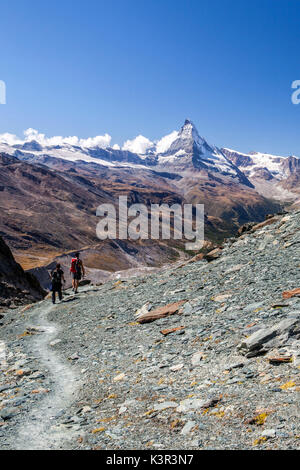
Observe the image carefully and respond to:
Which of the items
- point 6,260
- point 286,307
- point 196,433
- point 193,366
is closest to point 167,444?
point 196,433

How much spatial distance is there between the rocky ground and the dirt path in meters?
0.04

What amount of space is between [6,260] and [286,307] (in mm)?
48855

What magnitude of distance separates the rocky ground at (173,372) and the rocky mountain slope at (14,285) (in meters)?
18.6

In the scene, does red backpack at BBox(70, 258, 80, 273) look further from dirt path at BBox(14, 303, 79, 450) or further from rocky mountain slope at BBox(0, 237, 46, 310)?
dirt path at BBox(14, 303, 79, 450)

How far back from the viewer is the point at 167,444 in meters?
7.46

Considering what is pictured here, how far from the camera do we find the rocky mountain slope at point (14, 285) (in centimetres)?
4078

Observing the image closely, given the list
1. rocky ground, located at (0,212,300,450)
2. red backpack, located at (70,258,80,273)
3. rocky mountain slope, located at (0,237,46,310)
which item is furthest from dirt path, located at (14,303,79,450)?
rocky mountain slope, located at (0,237,46,310)

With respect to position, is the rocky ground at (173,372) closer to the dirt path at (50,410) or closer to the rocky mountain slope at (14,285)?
the dirt path at (50,410)

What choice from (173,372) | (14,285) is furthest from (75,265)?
(173,372)

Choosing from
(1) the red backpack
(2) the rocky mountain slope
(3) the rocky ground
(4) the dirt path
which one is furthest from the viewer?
(2) the rocky mountain slope

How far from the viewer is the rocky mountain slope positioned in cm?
4078

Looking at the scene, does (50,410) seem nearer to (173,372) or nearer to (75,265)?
(173,372)

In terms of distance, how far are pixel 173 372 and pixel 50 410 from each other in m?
4.10
